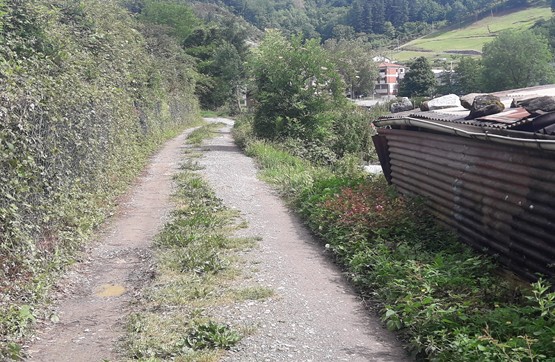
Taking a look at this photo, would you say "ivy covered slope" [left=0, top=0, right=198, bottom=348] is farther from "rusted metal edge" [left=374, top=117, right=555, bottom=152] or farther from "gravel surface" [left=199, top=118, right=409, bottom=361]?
"rusted metal edge" [left=374, top=117, right=555, bottom=152]

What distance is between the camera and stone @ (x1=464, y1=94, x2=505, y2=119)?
7.87 meters

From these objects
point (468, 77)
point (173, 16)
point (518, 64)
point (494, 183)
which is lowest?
point (494, 183)

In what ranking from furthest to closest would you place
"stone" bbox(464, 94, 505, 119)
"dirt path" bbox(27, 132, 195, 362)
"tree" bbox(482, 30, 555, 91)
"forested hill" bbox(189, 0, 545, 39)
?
"forested hill" bbox(189, 0, 545, 39) < "tree" bbox(482, 30, 555, 91) < "stone" bbox(464, 94, 505, 119) < "dirt path" bbox(27, 132, 195, 362)

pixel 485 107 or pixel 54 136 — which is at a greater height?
pixel 54 136

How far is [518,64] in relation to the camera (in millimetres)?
55750

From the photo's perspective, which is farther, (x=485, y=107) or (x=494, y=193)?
(x=485, y=107)

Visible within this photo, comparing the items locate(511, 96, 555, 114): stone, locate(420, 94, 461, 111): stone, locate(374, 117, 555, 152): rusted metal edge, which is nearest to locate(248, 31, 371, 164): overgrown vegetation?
locate(420, 94, 461, 111): stone

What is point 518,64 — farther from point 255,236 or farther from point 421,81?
point 255,236

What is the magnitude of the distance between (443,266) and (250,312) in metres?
2.45

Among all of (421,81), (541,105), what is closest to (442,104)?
(541,105)

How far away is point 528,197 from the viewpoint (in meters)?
6.21

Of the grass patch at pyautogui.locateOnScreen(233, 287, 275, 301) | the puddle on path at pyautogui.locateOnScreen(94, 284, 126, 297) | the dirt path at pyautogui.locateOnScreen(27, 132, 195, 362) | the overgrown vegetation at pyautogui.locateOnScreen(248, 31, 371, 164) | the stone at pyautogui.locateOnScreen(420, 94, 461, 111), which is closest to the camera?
the dirt path at pyautogui.locateOnScreen(27, 132, 195, 362)

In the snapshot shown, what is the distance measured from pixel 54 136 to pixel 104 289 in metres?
2.44

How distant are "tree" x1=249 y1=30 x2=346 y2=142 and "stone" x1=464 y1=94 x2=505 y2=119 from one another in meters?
14.6
